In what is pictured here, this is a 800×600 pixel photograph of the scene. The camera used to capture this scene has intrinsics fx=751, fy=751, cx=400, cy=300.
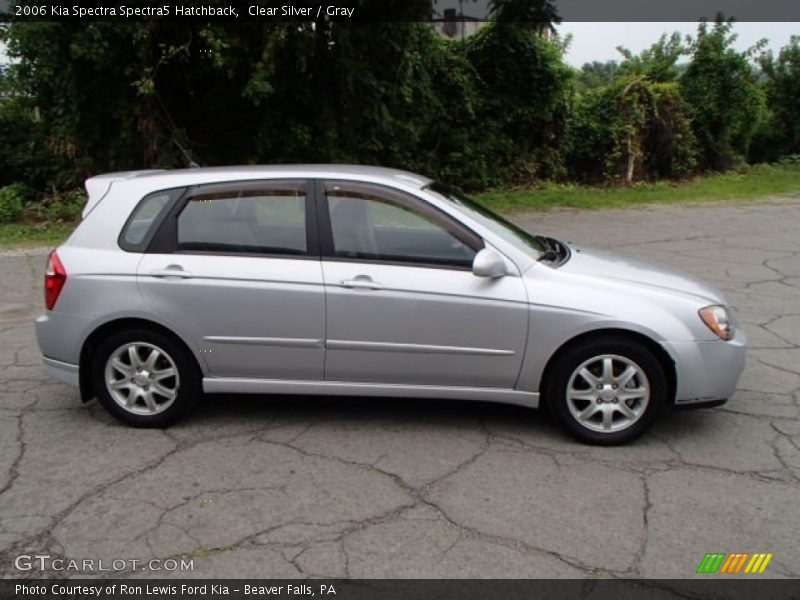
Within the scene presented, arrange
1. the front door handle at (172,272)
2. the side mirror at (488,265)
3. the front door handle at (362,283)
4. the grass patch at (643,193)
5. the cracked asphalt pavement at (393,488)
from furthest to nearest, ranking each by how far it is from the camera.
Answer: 1. the grass patch at (643,193)
2. the front door handle at (172,272)
3. the front door handle at (362,283)
4. the side mirror at (488,265)
5. the cracked asphalt pavement at (393,488)

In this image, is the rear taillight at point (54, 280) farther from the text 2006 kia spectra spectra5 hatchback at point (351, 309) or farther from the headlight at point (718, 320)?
the headlight at point (718, 320)

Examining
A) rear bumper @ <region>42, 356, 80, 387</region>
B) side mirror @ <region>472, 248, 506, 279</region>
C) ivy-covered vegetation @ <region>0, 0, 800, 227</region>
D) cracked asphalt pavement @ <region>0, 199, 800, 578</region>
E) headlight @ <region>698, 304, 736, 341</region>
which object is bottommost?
cracked asphalt pavement @ <region>0, 199, 800, 578</region>

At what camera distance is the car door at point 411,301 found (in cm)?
425

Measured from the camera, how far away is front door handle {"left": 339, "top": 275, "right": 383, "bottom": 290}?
14.0 feet

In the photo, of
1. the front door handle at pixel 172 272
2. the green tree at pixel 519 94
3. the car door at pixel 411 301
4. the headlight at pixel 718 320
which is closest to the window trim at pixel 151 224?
the front door handle at pixel 172 272

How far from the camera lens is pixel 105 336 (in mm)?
4555

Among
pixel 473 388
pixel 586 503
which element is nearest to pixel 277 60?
pixel 473 388

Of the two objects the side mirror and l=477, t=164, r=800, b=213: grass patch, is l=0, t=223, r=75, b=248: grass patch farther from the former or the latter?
the side mirror

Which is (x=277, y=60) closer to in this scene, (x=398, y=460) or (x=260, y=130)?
(x=260, y=130)

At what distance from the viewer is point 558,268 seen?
4418 mm

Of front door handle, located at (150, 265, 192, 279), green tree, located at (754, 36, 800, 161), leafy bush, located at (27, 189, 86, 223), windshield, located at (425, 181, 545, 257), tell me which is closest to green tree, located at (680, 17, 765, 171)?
green tree, located at (754, 36, 800, 161)

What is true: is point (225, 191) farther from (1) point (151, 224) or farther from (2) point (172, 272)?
(2) point (172, 272)

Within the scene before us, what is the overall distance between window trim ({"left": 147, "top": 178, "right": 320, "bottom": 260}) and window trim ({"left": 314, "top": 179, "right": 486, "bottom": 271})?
1.7 inches

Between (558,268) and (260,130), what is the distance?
400 inches
